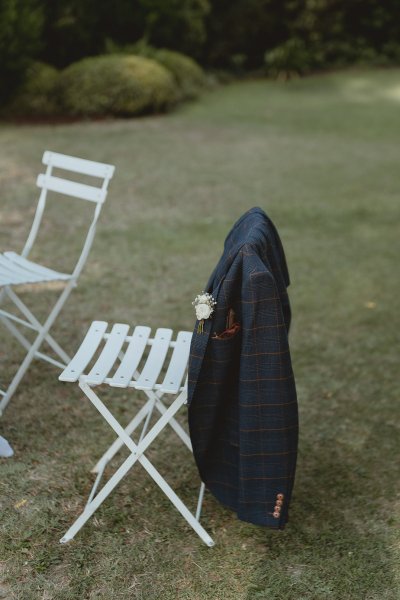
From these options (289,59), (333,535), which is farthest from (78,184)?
(289,59)

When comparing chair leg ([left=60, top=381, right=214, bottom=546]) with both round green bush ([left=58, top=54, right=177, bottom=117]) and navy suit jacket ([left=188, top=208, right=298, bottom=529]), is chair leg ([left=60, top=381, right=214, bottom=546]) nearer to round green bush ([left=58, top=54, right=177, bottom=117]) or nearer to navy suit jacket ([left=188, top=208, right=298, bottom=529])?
navy suit jacket ([left=188, top=208, right=298, bottom=529])

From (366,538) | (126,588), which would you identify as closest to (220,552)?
(126,588)

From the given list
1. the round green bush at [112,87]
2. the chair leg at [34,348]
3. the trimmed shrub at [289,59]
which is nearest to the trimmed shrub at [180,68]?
the round green bush at [112,87]

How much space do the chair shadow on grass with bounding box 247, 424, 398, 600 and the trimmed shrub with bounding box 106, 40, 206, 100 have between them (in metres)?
10.7

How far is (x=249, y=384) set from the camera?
257 cm

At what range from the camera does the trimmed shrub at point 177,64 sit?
42.5 ft

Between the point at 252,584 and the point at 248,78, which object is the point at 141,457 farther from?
the point at 248,78

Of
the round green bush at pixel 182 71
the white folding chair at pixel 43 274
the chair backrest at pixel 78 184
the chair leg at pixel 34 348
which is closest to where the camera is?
the white folding chair at pixel 43 274

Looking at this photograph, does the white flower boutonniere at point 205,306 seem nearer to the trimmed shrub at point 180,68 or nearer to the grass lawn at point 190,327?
the grass lawn at point 190,327

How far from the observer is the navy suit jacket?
2.52 m

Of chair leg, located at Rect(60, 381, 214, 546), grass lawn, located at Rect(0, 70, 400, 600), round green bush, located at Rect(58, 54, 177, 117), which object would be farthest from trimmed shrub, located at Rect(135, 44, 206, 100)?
A: chair leg, located at Rect(60, 381, 214, 546)

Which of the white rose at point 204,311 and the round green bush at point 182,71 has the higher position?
the white rose at point 204,311

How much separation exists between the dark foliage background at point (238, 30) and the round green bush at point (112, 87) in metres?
1.02

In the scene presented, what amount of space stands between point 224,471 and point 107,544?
0.56 metres
